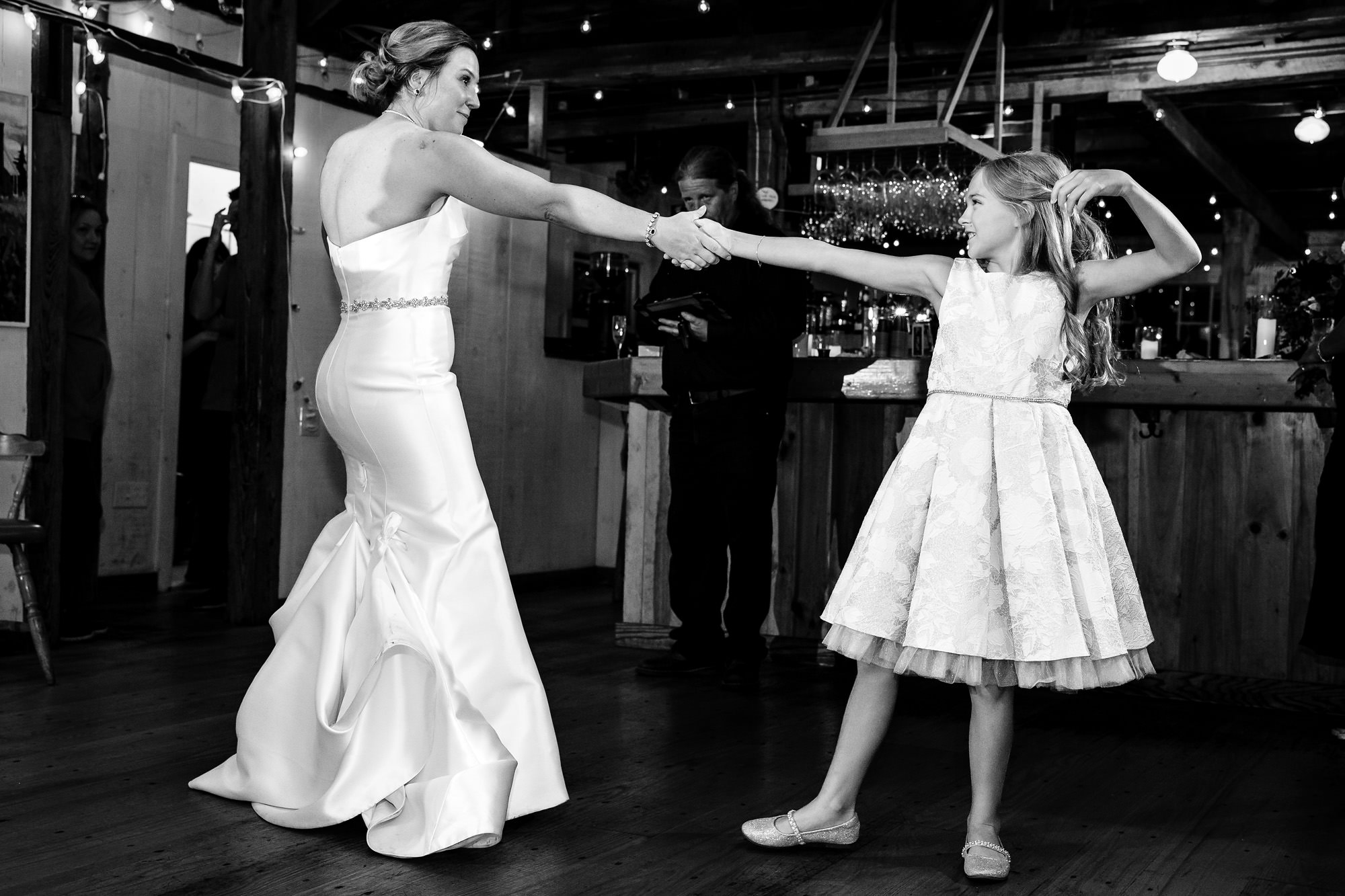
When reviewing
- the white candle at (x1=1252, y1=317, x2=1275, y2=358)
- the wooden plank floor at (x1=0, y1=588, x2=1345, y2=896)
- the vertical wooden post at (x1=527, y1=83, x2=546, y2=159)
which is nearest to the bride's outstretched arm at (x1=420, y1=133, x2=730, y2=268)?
the wooden plank floor at (x1=0, y1=588, x2=1345, y2=896)

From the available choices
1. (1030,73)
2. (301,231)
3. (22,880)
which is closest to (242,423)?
(301,231)

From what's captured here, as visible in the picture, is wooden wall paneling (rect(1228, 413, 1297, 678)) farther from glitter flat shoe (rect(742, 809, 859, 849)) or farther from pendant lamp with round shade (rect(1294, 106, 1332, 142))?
pendant lamp with round shade (rect(1294, 106, 1332, 142))

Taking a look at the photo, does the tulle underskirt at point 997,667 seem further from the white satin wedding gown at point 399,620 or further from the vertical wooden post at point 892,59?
the vertical wooden post at point 892,59

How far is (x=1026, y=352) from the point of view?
8.68 feet

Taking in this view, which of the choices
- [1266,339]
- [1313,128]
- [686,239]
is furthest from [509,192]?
[1313,128]

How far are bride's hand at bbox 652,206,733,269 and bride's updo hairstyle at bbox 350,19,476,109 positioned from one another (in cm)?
61

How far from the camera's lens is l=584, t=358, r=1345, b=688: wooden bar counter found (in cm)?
440

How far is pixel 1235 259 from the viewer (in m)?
13.0

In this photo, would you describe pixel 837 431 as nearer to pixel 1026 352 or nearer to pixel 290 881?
pixel 1026 352

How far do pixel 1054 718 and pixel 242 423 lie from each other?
368cm

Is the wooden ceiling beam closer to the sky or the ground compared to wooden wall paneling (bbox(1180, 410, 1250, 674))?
closer to the sky

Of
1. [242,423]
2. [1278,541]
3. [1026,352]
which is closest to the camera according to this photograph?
[1026,352]

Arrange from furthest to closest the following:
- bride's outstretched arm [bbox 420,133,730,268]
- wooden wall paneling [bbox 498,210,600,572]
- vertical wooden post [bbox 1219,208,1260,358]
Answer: vertical wooden post [bbox 1219,208,1260,358], wooden wall paneling [bbox 498,210,600,572], bride's outstretched arm [bbox 420,133,730,268]

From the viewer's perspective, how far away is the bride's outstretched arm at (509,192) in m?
2.60
